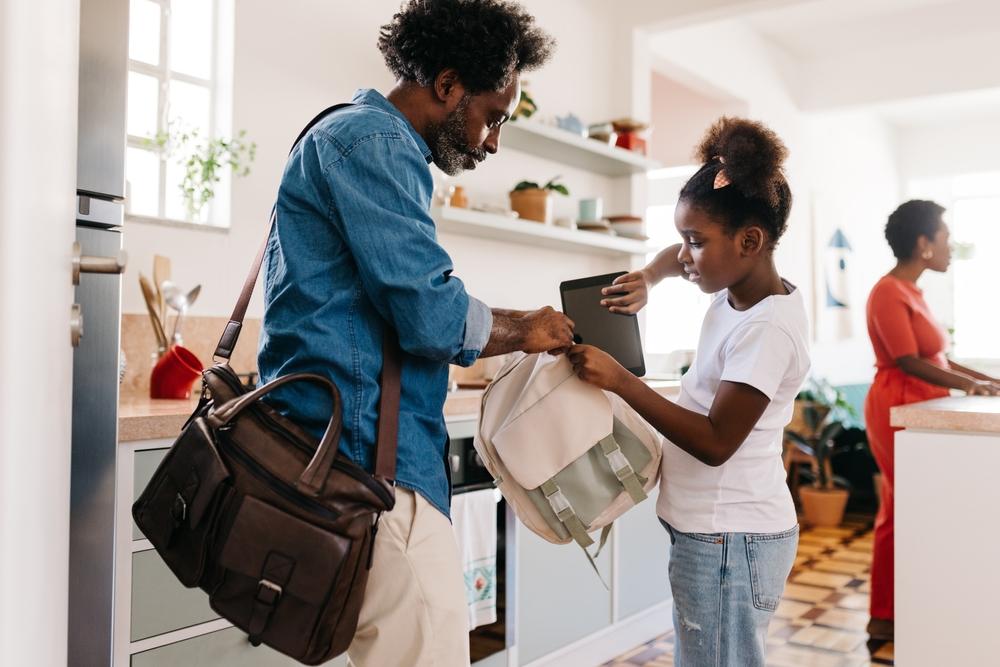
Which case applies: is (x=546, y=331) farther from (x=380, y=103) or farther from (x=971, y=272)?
(x=971, y=272)

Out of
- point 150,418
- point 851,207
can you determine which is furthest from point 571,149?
point 851,207

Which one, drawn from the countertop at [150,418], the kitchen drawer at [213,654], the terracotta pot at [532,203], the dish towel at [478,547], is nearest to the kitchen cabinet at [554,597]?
the dish towel at [478,547]

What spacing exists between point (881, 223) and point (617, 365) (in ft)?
22.9

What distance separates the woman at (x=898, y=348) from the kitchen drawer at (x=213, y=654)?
7.07 ft

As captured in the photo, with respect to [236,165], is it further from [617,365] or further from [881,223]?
[881,223]

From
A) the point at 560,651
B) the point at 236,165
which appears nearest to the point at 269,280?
the point at 236,165

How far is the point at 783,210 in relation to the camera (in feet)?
4.63

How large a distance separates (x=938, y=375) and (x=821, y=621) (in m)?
1.04

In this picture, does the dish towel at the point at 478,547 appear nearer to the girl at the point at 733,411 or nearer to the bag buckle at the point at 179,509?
the girl at the point at 733,411

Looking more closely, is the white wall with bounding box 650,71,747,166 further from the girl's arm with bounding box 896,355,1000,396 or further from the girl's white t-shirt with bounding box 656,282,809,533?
the girl's white t-shirt with bounding box 656,282,809,533

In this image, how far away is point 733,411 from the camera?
1302 mm

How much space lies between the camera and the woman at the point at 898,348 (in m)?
3.06

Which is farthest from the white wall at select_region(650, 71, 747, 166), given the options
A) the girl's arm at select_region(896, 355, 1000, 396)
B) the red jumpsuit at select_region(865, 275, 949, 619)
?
the girl's arm at select_region(896, 355, 1000, 396)

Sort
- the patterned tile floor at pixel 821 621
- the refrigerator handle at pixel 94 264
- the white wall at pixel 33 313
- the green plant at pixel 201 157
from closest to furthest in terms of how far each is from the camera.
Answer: the white wall at pixel 33 313 < the refrigerator handle at pixel 94 264 < the green plant at pixel 201 157 < the patterned tile floor at pixel 821 621
